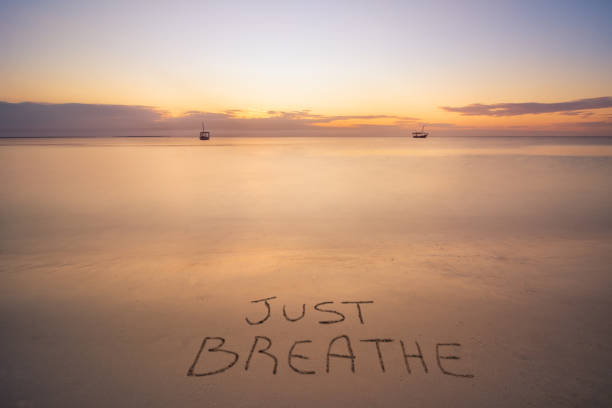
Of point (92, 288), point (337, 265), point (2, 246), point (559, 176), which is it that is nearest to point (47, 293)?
point (92, 288)

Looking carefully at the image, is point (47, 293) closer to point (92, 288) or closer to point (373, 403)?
point (92, 288)

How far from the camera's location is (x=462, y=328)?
140 inches

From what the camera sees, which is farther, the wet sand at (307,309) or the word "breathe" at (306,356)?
the word "breathe" at (306,356)

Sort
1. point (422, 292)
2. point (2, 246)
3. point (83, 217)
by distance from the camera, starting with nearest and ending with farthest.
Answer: point (422, 292) → point (2, 246) → point (83, 217)

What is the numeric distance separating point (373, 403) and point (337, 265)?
286cm

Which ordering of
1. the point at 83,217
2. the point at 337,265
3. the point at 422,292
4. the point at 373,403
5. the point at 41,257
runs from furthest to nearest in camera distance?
the point at 83,217, the point at 41,257, the point at 337,265, the point at 422,292, the point at 373,403

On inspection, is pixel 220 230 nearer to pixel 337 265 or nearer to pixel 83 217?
pixel 337 265

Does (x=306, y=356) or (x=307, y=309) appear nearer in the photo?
(x=306, y=356)

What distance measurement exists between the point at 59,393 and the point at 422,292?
4167 mm

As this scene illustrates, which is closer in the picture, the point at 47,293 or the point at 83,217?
the point at 47,293

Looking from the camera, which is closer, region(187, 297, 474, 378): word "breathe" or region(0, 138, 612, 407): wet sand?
region(0, 138, 612, 407): wet sand

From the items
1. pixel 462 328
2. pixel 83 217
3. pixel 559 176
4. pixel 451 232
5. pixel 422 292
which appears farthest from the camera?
pixel 559 176

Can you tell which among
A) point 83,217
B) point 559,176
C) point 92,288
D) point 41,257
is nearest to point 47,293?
point 92,288

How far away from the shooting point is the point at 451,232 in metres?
7.75
